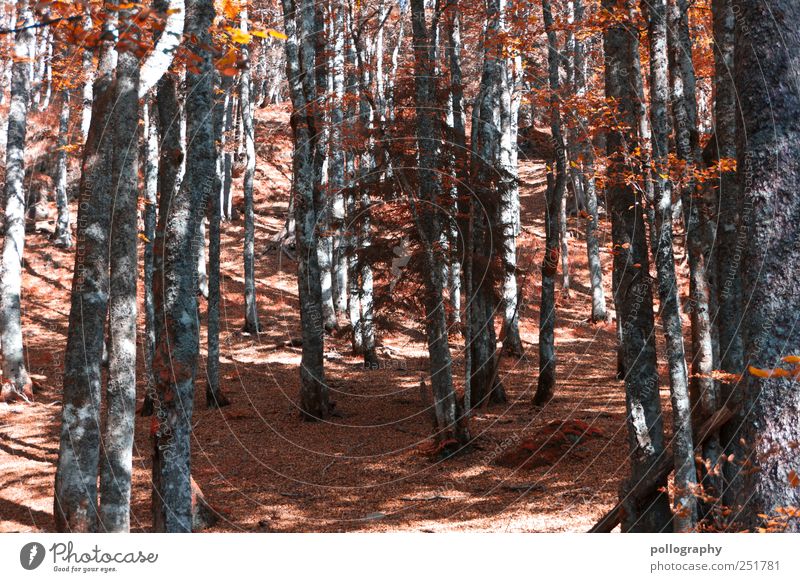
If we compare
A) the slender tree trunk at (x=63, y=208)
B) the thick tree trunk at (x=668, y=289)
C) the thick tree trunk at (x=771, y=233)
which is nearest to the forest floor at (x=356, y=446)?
the thick tree trunk at (x=668, y=289)

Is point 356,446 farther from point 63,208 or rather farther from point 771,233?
point 63,208

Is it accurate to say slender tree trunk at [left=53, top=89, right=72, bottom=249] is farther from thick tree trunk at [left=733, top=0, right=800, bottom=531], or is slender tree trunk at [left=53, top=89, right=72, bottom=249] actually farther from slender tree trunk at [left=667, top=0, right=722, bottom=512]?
thick tree trunk at [left=733, top=0, right=800, bottom=531]

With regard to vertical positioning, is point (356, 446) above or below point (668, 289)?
below

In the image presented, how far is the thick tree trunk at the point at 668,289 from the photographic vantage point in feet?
26.6

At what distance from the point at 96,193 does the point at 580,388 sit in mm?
12878

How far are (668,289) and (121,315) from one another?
5773mm

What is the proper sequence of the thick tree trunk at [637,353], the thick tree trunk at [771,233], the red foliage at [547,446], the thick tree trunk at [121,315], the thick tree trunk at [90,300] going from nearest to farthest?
the thick tree trunk at [771,233], the thick tree trunk at [121,315], the thick tree trunk at [90,300], the thick tree trunk at [637,353], the red foliage at [547,446]

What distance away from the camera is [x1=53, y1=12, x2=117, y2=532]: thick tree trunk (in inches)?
326

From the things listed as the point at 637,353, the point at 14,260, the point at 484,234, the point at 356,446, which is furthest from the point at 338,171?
the point at 637,353

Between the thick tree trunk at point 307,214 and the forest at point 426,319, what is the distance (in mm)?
67

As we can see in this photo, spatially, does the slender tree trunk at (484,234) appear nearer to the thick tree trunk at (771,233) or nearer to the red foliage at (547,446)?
the red foliage at (547,446)

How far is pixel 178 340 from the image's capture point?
8.02 meters

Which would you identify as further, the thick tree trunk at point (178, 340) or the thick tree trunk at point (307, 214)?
the thick tree trunk at point (307, 214)

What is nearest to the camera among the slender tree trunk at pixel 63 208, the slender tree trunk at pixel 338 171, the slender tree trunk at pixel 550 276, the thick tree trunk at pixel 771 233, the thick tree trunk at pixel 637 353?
the thick tree trunk at pixel 771 233
